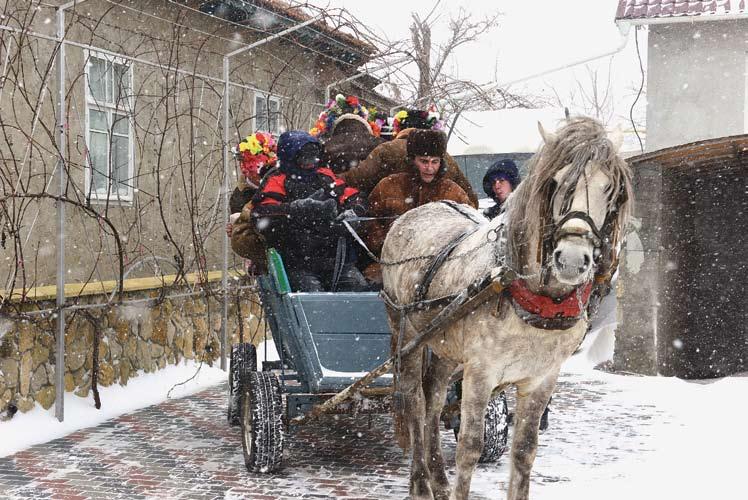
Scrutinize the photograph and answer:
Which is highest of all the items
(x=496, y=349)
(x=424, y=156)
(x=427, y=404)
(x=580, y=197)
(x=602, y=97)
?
(x=602, y=97)

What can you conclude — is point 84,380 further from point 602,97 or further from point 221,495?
point 602,97

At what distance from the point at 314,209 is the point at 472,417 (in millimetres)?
2182

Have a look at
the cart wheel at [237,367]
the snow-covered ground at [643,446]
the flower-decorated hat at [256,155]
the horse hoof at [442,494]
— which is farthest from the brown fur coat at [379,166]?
the horse hoof at [442,494]

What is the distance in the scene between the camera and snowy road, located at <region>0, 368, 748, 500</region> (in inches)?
213

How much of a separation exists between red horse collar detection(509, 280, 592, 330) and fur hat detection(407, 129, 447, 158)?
2.20 m

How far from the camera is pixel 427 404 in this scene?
5.40 metres

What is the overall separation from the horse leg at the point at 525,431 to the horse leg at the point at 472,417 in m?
0.25

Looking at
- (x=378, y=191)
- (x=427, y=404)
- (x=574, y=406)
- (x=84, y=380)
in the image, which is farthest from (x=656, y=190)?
(x=84, y=380)

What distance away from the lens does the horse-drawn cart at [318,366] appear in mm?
Result: 5380

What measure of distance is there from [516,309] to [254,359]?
12.4 feet

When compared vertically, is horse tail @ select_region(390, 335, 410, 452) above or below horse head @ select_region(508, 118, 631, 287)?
below

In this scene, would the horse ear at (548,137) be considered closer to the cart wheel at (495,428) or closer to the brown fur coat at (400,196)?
the brown fur coat at (400,196)

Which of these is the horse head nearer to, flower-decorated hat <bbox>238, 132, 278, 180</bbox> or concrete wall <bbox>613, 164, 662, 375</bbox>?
flower-decorated hat <bbox>238, 132, 278, 180</bbox>

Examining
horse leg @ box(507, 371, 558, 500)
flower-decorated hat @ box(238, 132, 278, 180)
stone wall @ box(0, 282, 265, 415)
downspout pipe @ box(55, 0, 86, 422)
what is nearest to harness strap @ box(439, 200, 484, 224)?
horse leg @ box(507, 371, 558, 500)
